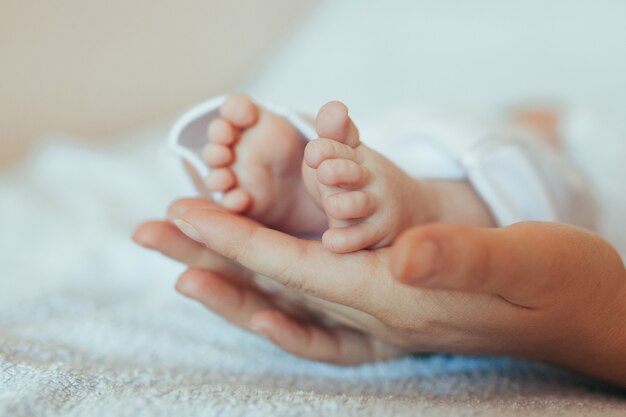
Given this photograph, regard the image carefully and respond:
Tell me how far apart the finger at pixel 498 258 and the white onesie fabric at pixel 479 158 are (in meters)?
0.18

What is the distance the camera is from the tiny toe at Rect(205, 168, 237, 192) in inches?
21.8

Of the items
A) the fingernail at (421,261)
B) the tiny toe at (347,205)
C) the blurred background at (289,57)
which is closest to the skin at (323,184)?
the tiny toe at (347,205)

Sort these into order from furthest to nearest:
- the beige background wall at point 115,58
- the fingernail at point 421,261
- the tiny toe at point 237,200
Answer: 1. the beige background wall at point 115,58
2. the tiny toe at point 237,200
3. the fingernail at point 421,261

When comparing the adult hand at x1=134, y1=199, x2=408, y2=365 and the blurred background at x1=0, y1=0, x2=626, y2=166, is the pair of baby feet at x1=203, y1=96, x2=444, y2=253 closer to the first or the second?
the adult hand at x1=134, y1=199, x2=408, y2=365

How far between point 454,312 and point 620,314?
127mm

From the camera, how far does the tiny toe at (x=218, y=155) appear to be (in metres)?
0.55

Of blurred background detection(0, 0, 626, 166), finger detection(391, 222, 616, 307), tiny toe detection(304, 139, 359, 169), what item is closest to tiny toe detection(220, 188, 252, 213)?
tiny toe detection(304, 139, 359, 169)

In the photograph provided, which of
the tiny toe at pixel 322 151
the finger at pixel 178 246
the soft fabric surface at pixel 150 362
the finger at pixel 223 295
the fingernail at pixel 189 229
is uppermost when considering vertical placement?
the tiny toe at pixel 322 151

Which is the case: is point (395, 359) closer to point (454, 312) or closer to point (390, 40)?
point (454, 312)

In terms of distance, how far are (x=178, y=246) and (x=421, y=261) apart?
10.8 inches

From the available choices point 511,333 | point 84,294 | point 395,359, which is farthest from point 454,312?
point 84,294

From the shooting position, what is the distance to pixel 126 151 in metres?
1.29

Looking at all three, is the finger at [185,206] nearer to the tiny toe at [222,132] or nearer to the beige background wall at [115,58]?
the tiny toe at [222,132]

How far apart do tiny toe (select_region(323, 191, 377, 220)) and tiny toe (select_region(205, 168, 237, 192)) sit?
13 cm
